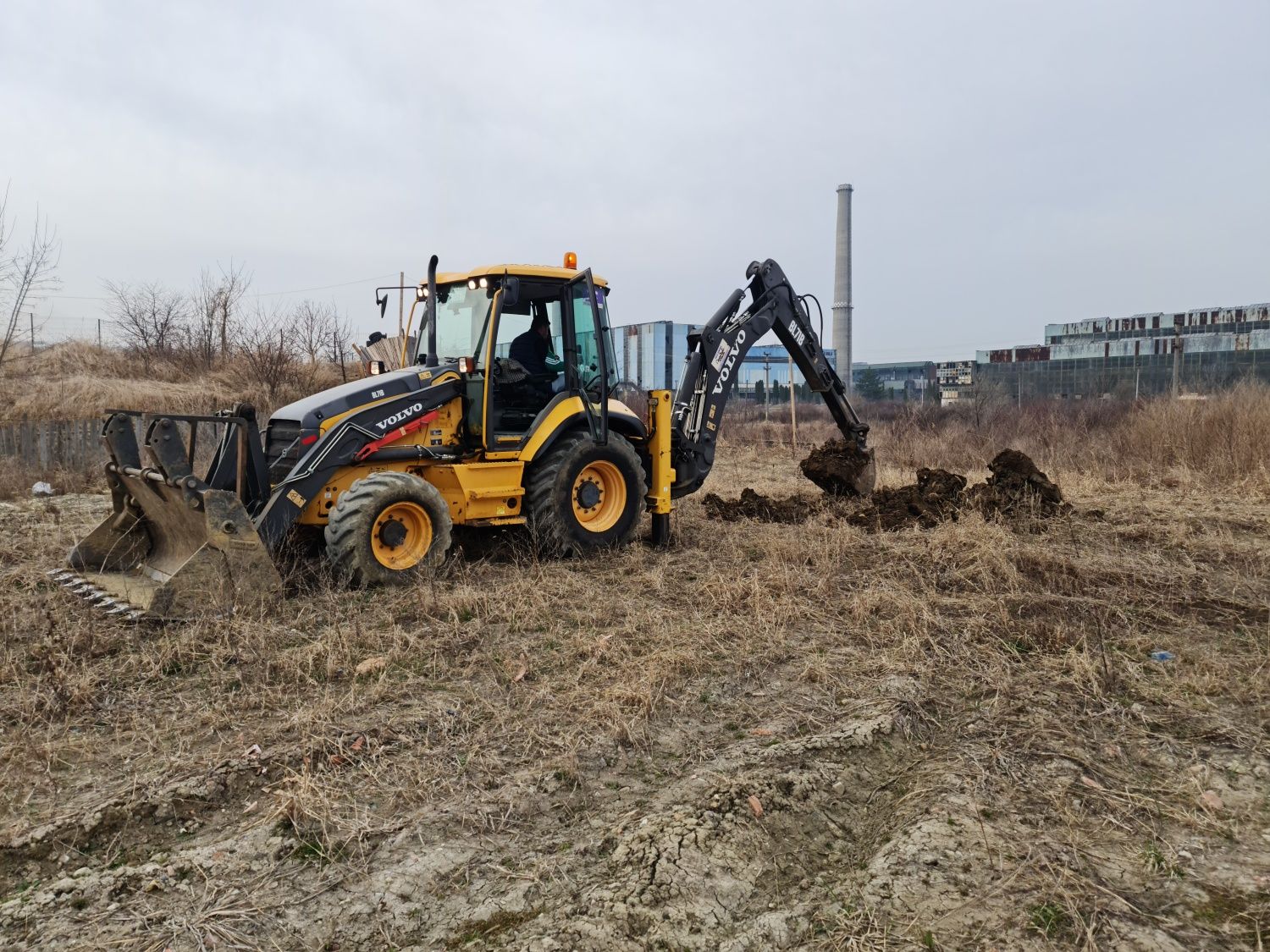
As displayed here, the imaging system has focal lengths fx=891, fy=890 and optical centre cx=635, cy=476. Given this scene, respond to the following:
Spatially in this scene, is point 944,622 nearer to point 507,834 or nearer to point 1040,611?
point 1040,611

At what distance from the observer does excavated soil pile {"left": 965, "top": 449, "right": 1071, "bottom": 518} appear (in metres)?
9.31

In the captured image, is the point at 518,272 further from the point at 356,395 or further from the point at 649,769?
the point at 649,769

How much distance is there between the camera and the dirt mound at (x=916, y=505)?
9.12 metres

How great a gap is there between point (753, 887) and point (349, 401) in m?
4.97

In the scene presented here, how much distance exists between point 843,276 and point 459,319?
102ft

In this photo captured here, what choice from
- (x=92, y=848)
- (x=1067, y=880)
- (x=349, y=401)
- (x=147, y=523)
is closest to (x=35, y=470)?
(x=147, y=523)

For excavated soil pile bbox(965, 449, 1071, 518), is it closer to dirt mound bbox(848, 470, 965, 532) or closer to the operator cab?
dirt mound bbox(848, 470, 965, 532)

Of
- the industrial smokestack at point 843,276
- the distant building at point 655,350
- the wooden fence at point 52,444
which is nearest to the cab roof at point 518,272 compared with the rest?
the wooden fence at point 52,444

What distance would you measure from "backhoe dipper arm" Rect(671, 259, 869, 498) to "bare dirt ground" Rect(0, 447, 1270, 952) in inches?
98.7

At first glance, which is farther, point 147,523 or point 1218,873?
point 147,523

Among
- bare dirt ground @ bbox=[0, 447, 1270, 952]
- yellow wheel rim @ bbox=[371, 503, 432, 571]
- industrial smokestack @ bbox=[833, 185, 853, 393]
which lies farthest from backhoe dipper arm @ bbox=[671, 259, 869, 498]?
industrial smokestack @ bbox=[833, 185, 853, 393]

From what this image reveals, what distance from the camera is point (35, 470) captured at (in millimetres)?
13656

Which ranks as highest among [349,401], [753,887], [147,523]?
[349,401]

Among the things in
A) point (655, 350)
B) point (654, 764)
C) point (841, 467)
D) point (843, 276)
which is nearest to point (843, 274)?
point (843, 276)
